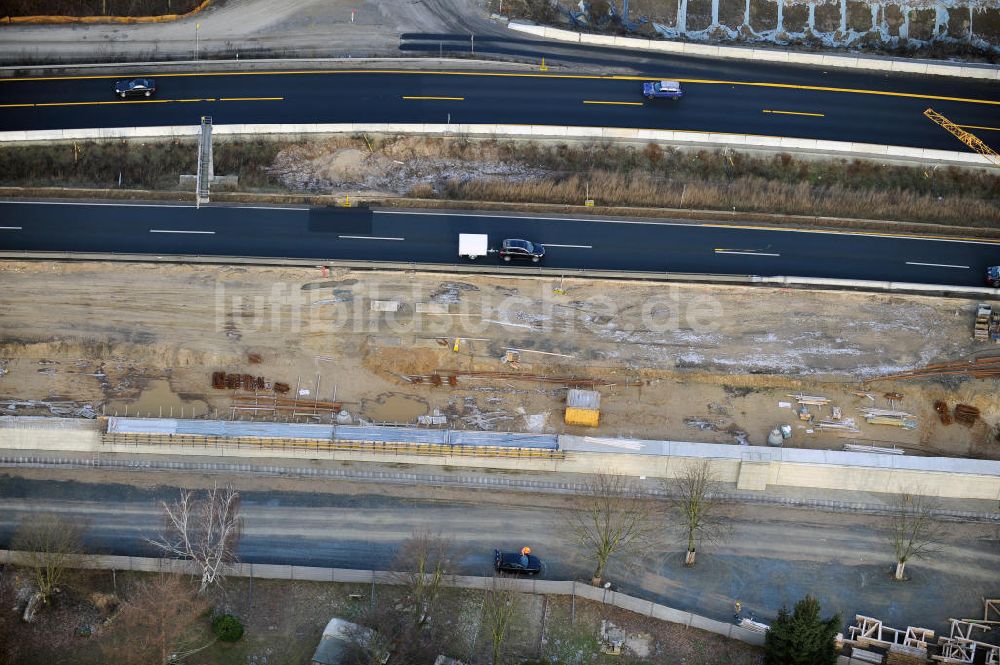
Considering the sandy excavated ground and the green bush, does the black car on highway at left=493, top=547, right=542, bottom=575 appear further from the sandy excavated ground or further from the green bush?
the green bush

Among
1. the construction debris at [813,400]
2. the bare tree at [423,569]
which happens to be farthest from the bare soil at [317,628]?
the construction debris at [813,400]

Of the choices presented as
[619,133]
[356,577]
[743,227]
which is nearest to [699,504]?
[743,227]

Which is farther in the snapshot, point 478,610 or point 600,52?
point 600,52

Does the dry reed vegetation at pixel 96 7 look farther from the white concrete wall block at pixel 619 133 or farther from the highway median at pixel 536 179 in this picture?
the white concrete wall block at pixel 619 133

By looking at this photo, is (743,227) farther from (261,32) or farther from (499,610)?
(261,32)

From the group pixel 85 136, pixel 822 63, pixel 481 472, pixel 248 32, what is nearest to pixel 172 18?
pixel 248 32

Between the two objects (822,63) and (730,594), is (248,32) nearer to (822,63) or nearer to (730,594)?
(822,63)
